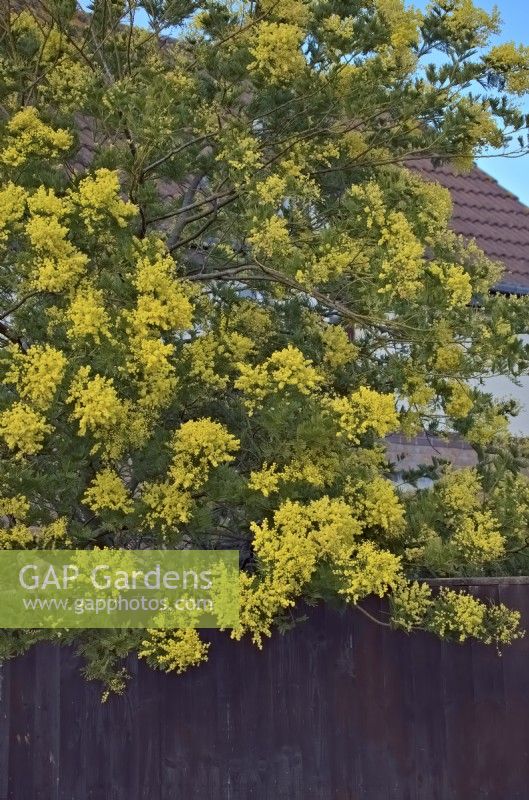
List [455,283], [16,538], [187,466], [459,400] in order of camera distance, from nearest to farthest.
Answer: [455,283] < [187,466] < [16,538] < [459,400]

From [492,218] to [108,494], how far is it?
1040cm

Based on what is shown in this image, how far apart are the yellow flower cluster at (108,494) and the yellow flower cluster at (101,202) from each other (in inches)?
60.0

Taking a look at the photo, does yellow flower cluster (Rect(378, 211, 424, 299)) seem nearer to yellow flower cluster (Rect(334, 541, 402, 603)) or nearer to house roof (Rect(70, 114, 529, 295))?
yellow flower cluster (Rect(334, 541, 402, 603))

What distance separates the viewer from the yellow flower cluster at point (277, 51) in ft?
23.9

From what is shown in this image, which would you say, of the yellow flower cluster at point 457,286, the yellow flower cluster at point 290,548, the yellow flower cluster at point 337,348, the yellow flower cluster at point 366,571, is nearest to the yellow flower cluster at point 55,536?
the yellow flower cluster at point 290,548

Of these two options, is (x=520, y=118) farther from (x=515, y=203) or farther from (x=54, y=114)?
(x=515, y=203)

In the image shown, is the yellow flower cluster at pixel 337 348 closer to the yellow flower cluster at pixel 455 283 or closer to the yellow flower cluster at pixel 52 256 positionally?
the yellow flower cluster at pixel 455 283

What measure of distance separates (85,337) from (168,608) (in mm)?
1793

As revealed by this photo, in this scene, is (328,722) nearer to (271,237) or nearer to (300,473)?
(300,473)

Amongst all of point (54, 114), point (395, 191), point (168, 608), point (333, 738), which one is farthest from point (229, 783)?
point (54, 114)

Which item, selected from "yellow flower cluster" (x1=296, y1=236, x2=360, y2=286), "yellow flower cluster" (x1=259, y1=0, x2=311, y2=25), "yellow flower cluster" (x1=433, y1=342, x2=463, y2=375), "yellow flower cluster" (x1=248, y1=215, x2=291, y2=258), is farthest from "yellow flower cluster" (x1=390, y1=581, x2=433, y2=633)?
"yellow flower cluster" (x1=259, y1=0, x2=311, y2=25)

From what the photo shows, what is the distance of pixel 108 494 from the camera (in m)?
7.33

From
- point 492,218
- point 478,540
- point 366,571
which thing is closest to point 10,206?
point 366,571

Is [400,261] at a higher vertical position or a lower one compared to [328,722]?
higher
